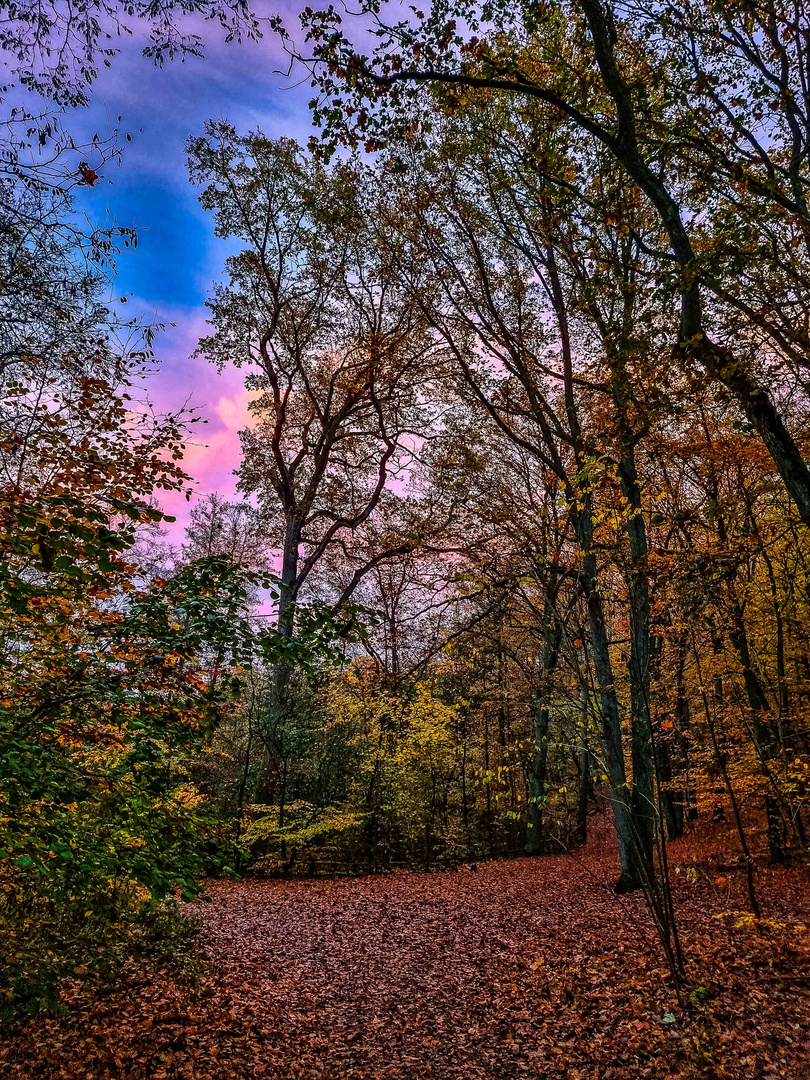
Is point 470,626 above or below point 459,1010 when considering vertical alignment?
above

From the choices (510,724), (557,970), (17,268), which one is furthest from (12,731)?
(510,724)

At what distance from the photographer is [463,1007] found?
514 centimetres

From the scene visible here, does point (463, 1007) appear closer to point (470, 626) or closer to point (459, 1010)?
point (459, 1010)

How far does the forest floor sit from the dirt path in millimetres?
17

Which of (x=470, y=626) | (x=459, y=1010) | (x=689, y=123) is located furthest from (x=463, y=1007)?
(x=689, y=123)

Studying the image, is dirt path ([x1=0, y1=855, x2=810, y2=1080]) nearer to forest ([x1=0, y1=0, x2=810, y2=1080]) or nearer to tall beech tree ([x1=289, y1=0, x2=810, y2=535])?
forest ([x1=0, y1=0, x2=810, y2=1080])

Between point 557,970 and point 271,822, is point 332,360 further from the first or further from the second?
point 557,970

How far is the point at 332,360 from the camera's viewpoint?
16578 mm

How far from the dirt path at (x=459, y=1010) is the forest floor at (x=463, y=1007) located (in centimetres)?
2

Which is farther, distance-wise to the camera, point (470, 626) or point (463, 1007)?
point (470, 626)

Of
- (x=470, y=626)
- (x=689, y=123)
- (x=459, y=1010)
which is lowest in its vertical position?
(x=459, y=1010)

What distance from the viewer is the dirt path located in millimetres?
3816

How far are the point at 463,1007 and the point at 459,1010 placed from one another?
69mm

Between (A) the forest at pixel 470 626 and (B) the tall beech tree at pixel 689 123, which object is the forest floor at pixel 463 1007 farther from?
(B) the tall beech tree at pixel 689 123
